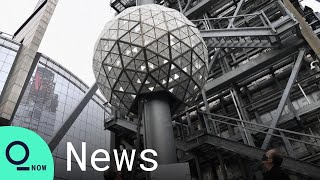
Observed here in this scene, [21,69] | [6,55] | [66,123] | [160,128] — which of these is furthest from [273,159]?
[6,55]

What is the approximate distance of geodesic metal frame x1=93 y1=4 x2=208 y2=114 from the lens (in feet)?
16.8

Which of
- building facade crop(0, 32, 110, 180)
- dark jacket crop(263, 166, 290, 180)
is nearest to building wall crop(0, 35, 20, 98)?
building facade crop(0, 32, 110, 180)

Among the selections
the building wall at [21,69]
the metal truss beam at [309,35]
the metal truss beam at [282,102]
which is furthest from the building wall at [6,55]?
the metal truss beam at [309,35]

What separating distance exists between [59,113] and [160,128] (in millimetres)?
16730

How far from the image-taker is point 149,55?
5070 millimetres

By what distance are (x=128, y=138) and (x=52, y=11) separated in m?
7.71

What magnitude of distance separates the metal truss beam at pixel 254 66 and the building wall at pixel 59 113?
12226mm

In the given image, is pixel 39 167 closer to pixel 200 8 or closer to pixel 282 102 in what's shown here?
pixel 282 102

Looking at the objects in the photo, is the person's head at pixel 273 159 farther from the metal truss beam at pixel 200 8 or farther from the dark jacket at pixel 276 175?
the metal truss beam at pixel 200 8

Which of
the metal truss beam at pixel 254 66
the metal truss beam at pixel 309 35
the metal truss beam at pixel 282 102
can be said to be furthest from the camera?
the metal truss beam at pixel 254 66

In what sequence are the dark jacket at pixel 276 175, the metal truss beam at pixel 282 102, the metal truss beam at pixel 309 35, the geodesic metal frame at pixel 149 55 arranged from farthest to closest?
the metal truss beam at pixel 282 102, the metal truss beam at pixel 309 35, the geodesic metal frame at pixel 149 55, the dark jacket at pixel 276 175

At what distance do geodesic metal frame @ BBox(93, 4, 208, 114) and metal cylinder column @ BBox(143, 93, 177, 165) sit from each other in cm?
26

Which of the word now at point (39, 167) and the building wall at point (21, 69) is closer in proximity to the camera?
the word now at point (39, 167)

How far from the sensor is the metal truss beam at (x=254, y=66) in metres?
8.82
